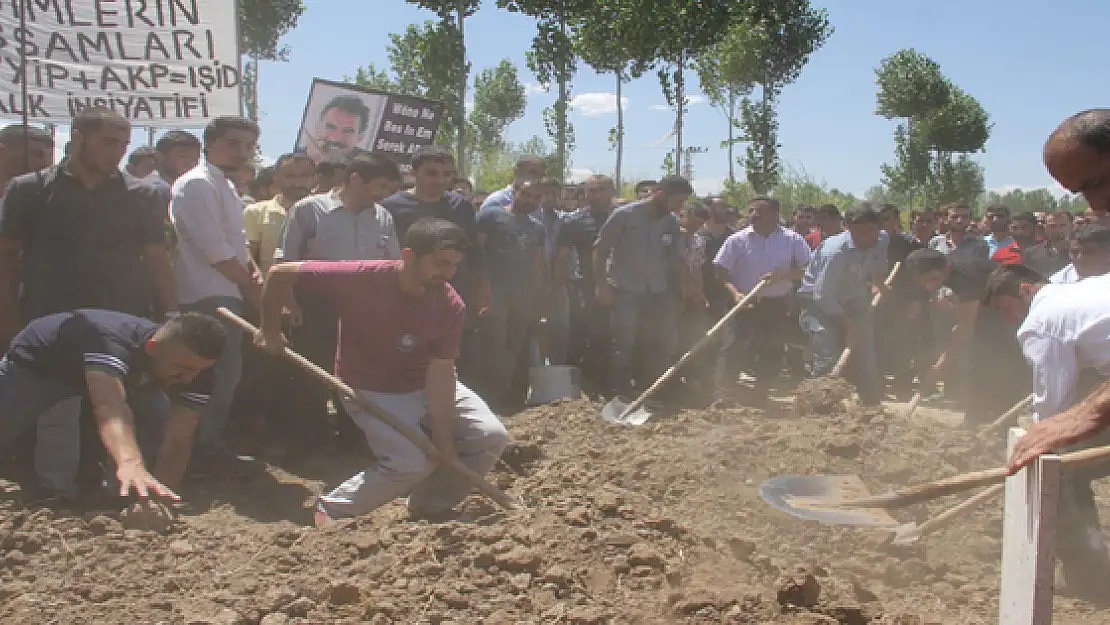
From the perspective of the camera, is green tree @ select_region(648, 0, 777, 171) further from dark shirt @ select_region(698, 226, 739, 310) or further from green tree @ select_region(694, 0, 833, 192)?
dark shirt @ select_region(698, 226, 739, 310)

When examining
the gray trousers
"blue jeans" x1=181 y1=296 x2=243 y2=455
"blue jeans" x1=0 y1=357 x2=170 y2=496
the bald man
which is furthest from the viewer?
"blue jeans" x1=181 y1=296 x2=243 y2=455

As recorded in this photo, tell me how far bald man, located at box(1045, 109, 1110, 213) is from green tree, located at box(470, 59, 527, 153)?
1396 inches

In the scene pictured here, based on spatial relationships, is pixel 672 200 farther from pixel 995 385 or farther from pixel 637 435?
pixel 995 385

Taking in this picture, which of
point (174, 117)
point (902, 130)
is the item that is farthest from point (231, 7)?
point (902, 130)

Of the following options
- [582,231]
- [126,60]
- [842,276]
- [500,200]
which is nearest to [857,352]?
[842,276]

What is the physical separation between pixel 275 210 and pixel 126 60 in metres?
1.34

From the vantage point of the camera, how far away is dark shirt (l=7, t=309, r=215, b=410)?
387cm

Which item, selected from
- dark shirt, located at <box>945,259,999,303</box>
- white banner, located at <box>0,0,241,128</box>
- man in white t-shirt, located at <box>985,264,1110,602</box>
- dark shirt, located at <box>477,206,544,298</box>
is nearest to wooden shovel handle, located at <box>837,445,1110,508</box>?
man in white t-shirt, located at <box>985,264,1110,602</box>

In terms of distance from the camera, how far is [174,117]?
6016mm

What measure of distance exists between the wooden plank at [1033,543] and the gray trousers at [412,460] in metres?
2.58

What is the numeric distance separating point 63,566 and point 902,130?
111ft

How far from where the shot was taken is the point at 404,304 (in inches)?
169

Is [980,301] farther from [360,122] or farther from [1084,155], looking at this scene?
[360,122]

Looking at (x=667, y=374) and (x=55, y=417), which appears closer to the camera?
(x=55, y=417)
